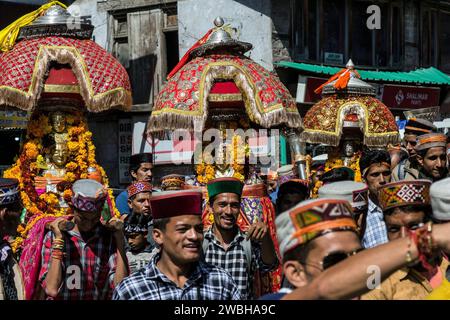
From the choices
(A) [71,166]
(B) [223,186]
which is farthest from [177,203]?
(A) [71,166]

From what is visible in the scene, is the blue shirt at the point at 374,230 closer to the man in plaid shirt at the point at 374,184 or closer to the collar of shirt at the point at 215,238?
the man in plaid shirt at the point at 374,184

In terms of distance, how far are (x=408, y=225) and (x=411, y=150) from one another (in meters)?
4.79

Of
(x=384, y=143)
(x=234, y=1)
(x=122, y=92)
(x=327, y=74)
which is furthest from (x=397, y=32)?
(x=122, y=92)

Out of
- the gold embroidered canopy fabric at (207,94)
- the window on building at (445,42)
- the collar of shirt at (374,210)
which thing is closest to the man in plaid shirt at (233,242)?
the collar of shirt at (374,210)

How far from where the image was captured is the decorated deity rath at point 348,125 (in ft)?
31.4

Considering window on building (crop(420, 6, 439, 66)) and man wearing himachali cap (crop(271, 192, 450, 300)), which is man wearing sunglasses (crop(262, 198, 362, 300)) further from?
window on building (crop(420, 6, 439, 66))

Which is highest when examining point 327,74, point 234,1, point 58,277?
point 234,1

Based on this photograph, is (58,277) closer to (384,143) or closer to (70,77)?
(70,77)

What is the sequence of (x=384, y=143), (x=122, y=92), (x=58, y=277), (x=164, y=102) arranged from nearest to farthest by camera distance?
(x=58, y=277), (x=164, y=102), (x=122, y=92), (x=384, y=143)

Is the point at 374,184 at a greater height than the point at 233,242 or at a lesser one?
greater

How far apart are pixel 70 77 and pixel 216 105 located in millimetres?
1504

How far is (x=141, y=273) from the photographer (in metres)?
4.31

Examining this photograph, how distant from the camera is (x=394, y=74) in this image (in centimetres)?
1777

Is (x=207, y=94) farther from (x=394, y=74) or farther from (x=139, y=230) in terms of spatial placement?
(x=394, y=74)
